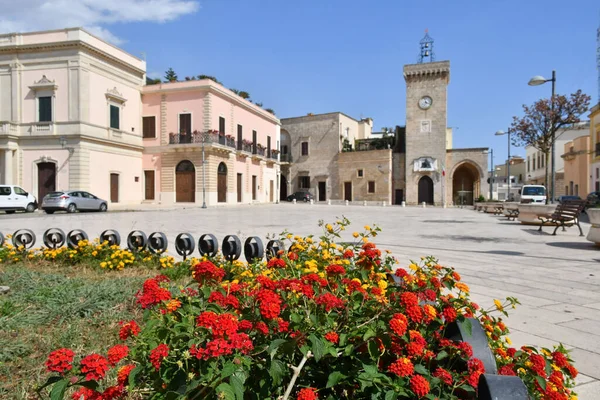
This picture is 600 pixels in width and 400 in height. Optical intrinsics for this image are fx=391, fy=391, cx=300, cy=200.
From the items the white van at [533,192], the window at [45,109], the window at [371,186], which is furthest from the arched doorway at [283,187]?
the window at [45,109]

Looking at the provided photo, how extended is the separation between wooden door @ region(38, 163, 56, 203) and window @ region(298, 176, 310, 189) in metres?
28.8

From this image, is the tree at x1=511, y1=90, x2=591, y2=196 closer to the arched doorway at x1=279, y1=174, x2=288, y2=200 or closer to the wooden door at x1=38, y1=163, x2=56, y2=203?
the wooden door at x1=38, y1=163, x2=56, y2=203

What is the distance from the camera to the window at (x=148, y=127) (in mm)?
28562

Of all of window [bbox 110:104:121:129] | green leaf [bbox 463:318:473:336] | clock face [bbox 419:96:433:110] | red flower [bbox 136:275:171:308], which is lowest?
green leaf [bbox 463:318:473:336]

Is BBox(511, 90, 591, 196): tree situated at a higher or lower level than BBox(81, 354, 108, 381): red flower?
higher

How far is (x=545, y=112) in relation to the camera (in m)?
14.0

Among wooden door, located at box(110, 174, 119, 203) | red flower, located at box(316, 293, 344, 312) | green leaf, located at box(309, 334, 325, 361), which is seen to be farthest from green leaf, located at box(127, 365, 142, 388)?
wooden door, located at box(110, 174, 119, 203)

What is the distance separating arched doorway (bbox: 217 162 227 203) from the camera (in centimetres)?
2909

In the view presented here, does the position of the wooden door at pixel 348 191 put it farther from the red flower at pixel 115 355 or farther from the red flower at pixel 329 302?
the red flower at pixel 115 355

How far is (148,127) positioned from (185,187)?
531cm

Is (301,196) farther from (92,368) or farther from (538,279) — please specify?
(92,368)

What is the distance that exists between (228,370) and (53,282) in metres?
3.82

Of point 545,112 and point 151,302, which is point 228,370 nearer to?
point 151,302

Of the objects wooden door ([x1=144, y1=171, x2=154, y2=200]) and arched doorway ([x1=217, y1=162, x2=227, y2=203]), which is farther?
arched doorway ([x1=217, y1=162, x2=227, y2=203])
